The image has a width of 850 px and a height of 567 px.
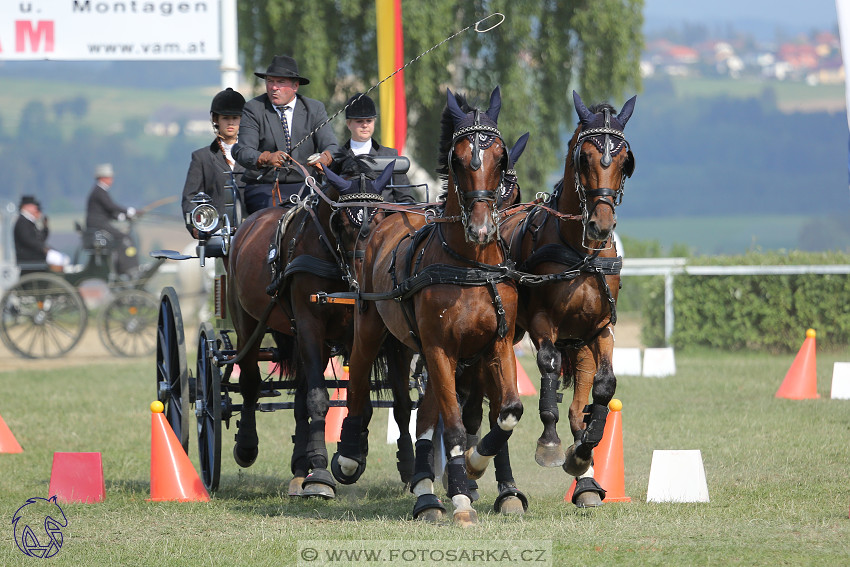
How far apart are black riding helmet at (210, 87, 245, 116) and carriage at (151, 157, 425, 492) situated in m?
0.61

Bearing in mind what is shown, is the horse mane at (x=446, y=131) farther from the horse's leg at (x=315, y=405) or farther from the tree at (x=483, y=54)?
the tree at (x=483, y=54)

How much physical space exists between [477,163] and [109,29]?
8.76 meters

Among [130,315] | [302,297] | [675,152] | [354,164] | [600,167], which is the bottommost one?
[130,315]

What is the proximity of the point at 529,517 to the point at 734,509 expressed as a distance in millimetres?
1131

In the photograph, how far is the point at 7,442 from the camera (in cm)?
931

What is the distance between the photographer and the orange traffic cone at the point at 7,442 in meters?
9.24

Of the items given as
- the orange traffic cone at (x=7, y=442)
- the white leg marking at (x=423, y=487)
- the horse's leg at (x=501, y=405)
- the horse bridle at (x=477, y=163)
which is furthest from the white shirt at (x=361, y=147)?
the orange traffic cone at (x=7, y=442)

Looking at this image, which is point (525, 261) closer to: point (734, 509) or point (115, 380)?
point (734, 509)

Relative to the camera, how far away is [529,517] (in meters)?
6.21

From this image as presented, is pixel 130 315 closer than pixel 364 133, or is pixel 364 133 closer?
pixel 364 133

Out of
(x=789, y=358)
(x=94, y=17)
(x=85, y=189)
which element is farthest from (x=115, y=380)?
(x=85, y=189)

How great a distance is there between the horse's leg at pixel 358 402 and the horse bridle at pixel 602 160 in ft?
4.47

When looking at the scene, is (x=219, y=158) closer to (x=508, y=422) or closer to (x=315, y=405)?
(x=315, y=405)

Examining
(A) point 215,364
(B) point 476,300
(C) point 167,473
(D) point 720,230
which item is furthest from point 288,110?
(D) point 720,230
